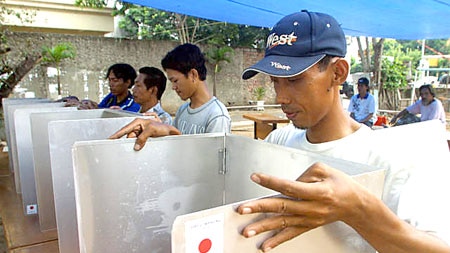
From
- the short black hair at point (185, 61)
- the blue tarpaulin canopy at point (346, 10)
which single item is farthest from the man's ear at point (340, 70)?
the blue tarpaulin canopy at point (346, 10)

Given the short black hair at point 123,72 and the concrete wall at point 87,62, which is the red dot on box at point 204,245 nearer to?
the short black hair at point 123,72

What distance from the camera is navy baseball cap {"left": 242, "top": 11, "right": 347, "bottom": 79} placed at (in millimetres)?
698

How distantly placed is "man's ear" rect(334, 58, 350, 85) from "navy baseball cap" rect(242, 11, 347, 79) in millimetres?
16

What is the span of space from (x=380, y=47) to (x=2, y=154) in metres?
8.35

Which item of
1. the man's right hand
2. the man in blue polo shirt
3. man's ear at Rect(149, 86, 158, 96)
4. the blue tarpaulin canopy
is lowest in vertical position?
the man in blue polo shirt

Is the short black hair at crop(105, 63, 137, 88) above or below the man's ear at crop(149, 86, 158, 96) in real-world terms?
above

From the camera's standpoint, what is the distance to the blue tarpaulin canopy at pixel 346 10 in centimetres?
252

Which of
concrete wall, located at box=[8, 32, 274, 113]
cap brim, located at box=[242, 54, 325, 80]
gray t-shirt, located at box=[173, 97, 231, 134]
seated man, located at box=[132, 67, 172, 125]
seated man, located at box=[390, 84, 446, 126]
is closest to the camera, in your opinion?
cap brim, located at box=[242, 54, 325, 80]

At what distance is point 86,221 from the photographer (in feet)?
2.32

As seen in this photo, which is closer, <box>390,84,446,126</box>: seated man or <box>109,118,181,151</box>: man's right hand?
<box>109,118,181,151</box>: man's right hand

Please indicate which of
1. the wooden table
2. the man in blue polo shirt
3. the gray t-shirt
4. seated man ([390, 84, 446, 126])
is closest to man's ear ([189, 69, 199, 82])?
the gray t-shirt

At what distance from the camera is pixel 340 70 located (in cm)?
74

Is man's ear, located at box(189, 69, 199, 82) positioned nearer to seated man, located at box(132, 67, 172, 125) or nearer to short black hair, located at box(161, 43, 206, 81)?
short black hair, located at box(161, 43, 206, 81)

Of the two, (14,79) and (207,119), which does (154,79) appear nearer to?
(207,119)
